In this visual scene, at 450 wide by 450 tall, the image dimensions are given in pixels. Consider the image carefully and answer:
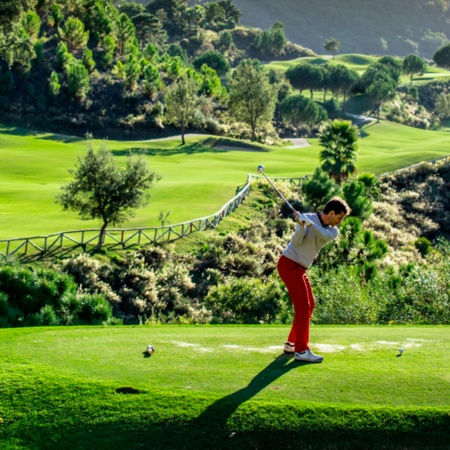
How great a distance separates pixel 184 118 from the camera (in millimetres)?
93125

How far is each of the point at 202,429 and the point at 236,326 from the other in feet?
21.7

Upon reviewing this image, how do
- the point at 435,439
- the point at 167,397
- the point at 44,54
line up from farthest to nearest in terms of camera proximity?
the point at 44,54, the point at 167,397, the point at 435,439

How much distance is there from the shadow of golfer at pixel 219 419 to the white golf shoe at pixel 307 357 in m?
1.15

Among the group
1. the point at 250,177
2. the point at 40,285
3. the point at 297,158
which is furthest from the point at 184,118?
the point at 40,285

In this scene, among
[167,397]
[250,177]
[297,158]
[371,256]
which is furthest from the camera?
[297,158]

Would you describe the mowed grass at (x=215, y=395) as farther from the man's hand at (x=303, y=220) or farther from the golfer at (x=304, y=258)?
the man's hand at (x=303, y=220)

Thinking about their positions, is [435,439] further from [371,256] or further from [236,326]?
[371,256]

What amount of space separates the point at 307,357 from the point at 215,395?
2337 mm

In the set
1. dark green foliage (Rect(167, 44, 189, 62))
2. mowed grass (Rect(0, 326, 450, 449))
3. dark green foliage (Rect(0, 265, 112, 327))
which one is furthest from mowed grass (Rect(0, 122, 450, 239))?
dark green foliage (Rect(167, 44, 189, 62))

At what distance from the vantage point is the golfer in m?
11.4

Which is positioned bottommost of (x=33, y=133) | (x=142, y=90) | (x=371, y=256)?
(x=371, y=256)

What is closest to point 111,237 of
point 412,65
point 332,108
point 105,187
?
point 105,187

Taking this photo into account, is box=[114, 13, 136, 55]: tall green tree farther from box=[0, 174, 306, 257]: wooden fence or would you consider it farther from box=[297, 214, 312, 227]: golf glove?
box=[297, 214, 312, 227]: golf glove

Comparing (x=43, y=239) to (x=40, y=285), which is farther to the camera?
(x=43, y=239)
